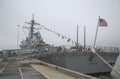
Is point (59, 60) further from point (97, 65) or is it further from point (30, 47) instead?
point (30, 47)

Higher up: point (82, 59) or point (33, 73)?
point (82, 59)

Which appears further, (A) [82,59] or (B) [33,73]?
(A) [82,59]

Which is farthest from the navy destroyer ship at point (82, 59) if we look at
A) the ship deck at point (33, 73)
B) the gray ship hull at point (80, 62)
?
the ship deck at point (33, 73)

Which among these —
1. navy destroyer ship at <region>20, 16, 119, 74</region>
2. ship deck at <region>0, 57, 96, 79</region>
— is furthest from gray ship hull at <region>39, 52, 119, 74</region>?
ship deck at <region>0, 57, 96, 79</region>

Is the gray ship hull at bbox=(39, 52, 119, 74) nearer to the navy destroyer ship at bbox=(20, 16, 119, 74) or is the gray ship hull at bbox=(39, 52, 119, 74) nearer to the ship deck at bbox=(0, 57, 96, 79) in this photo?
the navy destroyer ship at bbox=(20, 16, 119, 74)

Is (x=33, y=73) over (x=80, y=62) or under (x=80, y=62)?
under

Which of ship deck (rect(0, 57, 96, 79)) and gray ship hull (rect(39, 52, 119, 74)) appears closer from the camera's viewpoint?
ship deck (rect(0, 57, 96, 79))

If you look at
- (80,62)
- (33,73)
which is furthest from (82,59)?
(33,73)

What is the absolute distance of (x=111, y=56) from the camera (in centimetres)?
3844

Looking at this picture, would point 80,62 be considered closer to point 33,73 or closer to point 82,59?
point 82,59

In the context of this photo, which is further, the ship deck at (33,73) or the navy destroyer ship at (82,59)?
Answer: the navy destroyer ship at (82,59)

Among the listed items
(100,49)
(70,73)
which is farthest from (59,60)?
(70,73)

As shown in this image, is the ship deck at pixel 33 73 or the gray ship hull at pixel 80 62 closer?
the ship deck at pixel 33 73

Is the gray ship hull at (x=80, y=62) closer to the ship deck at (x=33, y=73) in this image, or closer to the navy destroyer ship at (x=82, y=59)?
the navy destroyer ship at (x=82, y=59)
